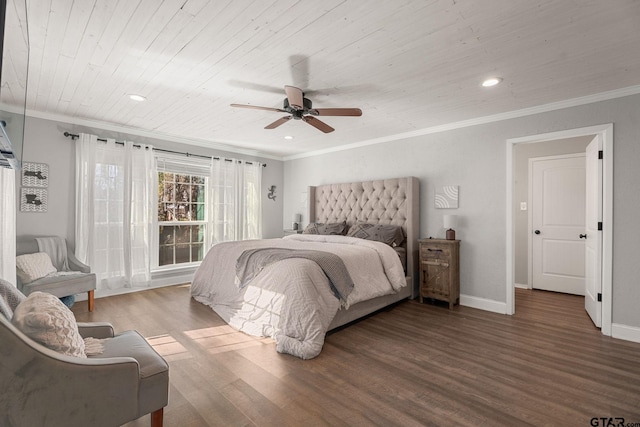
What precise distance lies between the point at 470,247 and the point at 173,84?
396 centimetres

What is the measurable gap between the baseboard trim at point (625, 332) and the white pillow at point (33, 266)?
19.9ft

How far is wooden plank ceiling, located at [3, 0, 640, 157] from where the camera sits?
1864 mm

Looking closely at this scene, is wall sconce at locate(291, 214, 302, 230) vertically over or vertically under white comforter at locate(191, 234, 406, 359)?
over

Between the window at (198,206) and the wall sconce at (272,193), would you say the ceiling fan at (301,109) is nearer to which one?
the window at (198,206)

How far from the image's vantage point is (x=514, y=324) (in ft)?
11.0

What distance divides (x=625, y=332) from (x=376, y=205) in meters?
3.05

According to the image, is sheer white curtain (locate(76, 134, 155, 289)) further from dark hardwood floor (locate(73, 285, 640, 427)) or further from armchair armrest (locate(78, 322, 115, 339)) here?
armchair armrest (locate(78, 322, 115, 339))

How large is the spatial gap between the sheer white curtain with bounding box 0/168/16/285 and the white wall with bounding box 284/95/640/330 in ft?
13.9

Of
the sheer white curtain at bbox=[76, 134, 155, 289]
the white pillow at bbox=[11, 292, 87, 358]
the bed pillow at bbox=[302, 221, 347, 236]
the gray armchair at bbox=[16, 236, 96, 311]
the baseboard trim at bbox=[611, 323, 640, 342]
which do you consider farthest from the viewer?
the bed pillow at bbox=[302, 221, 347, 236]

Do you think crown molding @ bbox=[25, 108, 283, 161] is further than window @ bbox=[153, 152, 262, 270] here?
No

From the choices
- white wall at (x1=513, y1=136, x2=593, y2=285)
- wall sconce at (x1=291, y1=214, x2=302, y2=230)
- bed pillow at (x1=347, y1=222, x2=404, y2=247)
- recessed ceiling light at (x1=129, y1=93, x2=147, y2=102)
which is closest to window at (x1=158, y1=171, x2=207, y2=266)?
wall sconce at (x1=291, y1=214, x2=302, y2=230)

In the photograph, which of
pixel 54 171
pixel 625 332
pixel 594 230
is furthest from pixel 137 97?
pixel 625 332

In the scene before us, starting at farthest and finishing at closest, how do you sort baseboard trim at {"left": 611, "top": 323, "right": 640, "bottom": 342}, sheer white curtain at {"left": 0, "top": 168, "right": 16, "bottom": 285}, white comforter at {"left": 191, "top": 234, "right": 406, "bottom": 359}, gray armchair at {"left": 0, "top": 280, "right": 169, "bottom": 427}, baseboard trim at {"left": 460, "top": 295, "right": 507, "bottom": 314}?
baseboard trim at {"left": 460, "top": 295, "right": 507, "bottom": 314}
baseboard trim at {"left": 611, "top": 323, "right": 640, "bottom": 342}
white comforter at {"left": 191, "top": 234, "right": 406, "bottom": 359}
sheer white curtain at {"left": 0, "top": 168, "right": 16, "bottom": 285}
gray armchair at {"left": 0, "top": 280, "right": 169, "bottom": 427}

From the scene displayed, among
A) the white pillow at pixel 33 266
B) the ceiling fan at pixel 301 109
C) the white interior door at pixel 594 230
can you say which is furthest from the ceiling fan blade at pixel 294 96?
the white pillow at pixel 33 266
